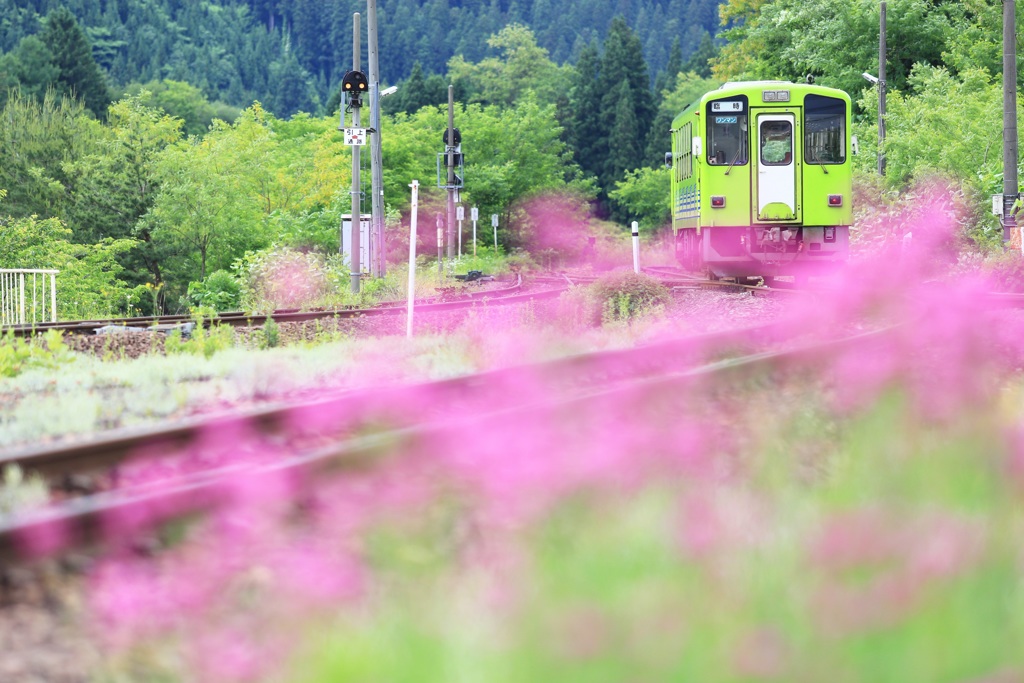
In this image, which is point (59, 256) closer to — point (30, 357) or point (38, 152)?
point (38, 152)

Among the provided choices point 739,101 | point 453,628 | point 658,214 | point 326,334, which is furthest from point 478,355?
point 658,214

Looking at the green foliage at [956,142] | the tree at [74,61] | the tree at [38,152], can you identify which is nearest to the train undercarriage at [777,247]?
the green foliage at [956,142]

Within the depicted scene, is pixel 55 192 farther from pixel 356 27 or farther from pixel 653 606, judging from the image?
pixel 653 606

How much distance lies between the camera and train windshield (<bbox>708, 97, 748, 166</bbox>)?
61.0 ft

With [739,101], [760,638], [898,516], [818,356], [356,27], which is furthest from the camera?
[356,27]

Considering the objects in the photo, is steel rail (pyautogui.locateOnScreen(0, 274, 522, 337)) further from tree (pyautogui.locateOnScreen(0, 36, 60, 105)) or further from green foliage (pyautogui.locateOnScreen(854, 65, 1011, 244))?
tree (pyautogui.locateOnScreen(0, 36, 60, 105))

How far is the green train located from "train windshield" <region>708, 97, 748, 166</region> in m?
0.02

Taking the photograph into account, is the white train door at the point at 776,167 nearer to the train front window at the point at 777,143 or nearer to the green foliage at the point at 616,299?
the train front window at the point at 777,143

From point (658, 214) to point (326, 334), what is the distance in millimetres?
73857

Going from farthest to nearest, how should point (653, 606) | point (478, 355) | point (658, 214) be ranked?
Answer: point (658, 214) → point (478, 355) → point (653, 606)

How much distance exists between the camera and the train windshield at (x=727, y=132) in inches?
732

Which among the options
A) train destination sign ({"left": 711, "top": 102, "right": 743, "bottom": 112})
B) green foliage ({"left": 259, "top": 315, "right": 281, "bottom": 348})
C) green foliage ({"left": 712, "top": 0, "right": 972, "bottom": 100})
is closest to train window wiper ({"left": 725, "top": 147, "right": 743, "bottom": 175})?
train destination sign ({"left": 711, "top": 102, "right": 743, "bottom": 112})

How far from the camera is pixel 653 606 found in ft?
9.95

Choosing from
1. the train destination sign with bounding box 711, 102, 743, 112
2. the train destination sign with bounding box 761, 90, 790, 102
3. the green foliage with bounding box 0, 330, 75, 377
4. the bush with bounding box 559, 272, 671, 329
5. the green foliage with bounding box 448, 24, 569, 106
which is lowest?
the green foliage with bounding box 0, 330, 75, 377
